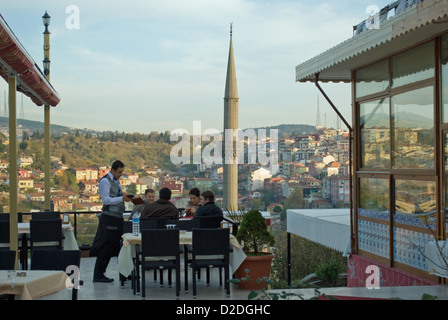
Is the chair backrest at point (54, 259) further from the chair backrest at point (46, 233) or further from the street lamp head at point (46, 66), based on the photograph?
the street lamp head at point (46, 66)

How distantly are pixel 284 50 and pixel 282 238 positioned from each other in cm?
1583

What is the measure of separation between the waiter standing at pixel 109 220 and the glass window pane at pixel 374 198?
3.14 metres

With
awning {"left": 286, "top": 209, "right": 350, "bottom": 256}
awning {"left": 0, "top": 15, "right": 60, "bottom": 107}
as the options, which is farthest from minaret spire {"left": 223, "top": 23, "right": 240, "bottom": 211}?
awning {"left": 0, "top": 15, "right": 60, "bottom": 107}

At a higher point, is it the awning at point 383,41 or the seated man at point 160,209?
the awning at point 383,41

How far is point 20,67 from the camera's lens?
6801mm

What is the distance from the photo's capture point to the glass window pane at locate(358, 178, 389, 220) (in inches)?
276

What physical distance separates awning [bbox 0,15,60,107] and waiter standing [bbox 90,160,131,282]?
1624 mm

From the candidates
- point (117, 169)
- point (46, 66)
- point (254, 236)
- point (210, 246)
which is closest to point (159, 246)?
point (210, 246)

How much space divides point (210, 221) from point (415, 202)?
8.87 feet

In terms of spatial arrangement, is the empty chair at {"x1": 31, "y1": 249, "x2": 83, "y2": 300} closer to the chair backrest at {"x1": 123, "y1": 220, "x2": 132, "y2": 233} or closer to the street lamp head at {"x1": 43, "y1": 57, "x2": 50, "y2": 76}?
the chair backrest at {"x1": 123, "y1": 220, "x2": 132, "y2": 233}

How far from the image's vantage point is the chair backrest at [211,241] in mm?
6312

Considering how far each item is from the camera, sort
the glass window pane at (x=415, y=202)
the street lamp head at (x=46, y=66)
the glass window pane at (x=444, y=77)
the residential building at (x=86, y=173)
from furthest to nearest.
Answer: the residential building at (x=86, y=173) → the street lamp head at (x=46, y=66) → the glass window pane at (x=415, y=202) → the glass window pane at (x=444, y=77)

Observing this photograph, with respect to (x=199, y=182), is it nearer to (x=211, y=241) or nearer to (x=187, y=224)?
(x=187, y=224)

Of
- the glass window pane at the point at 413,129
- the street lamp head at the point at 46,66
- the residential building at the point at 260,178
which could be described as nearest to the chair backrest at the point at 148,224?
the glass window pane at the point at 413,129
